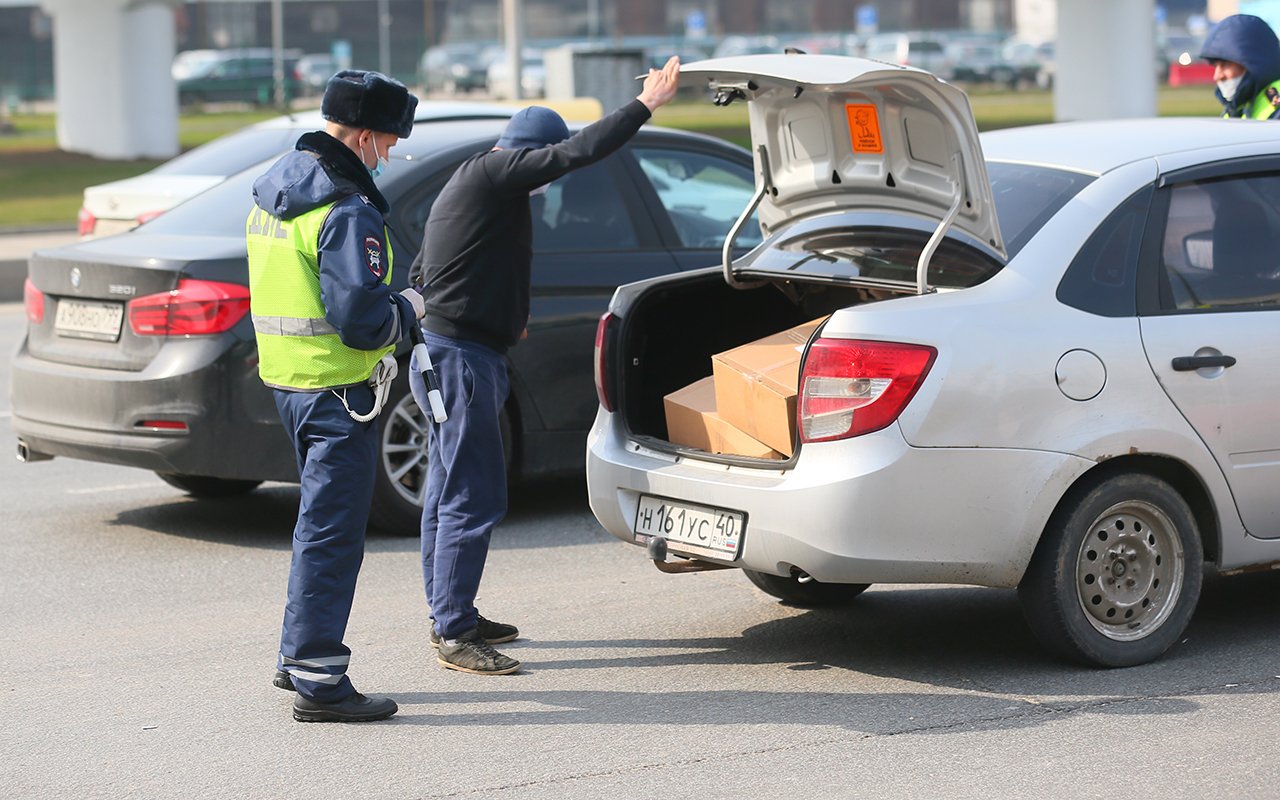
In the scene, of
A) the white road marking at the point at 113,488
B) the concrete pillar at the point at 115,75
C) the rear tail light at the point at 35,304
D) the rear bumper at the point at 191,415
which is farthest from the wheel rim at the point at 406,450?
the concrete pillar at the point at 115,75

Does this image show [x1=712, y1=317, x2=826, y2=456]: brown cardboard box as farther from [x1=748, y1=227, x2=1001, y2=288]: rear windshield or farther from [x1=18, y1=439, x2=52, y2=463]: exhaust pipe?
[x1=18, y1=439, x2=52, y2=463]: exhaust pipe

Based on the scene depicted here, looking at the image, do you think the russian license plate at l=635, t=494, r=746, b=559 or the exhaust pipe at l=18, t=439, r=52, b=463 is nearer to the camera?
the russian license plate at l=635, t=494, r=746, b=559

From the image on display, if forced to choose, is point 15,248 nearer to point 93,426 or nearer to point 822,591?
point 93,426

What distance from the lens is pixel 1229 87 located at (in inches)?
329

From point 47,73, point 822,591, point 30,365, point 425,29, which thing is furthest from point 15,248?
point 425,29

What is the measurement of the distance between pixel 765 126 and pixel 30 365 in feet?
11.4

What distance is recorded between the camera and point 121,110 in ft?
104

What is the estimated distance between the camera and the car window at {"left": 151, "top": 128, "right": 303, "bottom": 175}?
11.8 m

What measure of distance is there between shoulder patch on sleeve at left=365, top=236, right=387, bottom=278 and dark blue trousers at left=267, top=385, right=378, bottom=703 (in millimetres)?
352

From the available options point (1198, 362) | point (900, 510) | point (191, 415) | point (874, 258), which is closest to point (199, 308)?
point (191, 415)

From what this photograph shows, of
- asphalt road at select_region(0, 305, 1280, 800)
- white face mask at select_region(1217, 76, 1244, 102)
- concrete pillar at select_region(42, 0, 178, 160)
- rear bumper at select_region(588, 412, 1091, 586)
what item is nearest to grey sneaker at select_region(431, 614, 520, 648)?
asphalt road at select_region(0, 305, 1280, 800)

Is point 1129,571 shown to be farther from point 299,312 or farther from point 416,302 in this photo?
point 299,312

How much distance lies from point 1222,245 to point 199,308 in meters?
3.84

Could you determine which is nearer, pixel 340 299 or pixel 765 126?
pixel 340 299
